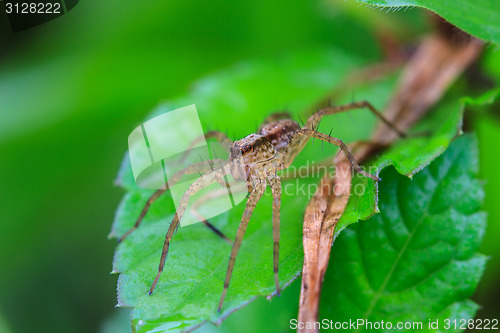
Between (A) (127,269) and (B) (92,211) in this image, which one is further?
(B) (92,211)

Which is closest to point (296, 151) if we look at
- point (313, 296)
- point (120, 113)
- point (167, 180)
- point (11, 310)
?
point (167, 180)

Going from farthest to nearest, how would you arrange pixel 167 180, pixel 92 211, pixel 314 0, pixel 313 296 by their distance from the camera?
pixel 314 0, pixel 92 211, pixel 167 180, pixel 313 296

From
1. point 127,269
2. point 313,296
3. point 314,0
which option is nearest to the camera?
point 313,296

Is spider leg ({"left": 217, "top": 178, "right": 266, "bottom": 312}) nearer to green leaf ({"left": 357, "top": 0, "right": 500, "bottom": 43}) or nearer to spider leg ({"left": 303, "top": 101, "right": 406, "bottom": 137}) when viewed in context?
spider leg ({"left": 303, "top": 101, "right": 406, "bottom": 137})

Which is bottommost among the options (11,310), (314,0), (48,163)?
(11,310)

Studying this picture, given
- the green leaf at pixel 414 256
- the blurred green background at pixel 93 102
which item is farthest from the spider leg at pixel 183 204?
the blurred green background at pixel 93 102

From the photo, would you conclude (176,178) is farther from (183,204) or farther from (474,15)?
(474,15)

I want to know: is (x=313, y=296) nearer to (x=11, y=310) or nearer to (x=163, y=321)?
(x=163, y=321)

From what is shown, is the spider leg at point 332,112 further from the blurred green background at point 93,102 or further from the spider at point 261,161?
the blurred green background at point 93,102

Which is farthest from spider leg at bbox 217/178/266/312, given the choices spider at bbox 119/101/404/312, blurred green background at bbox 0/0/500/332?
blurred green background at bbox 0/0/500/332
